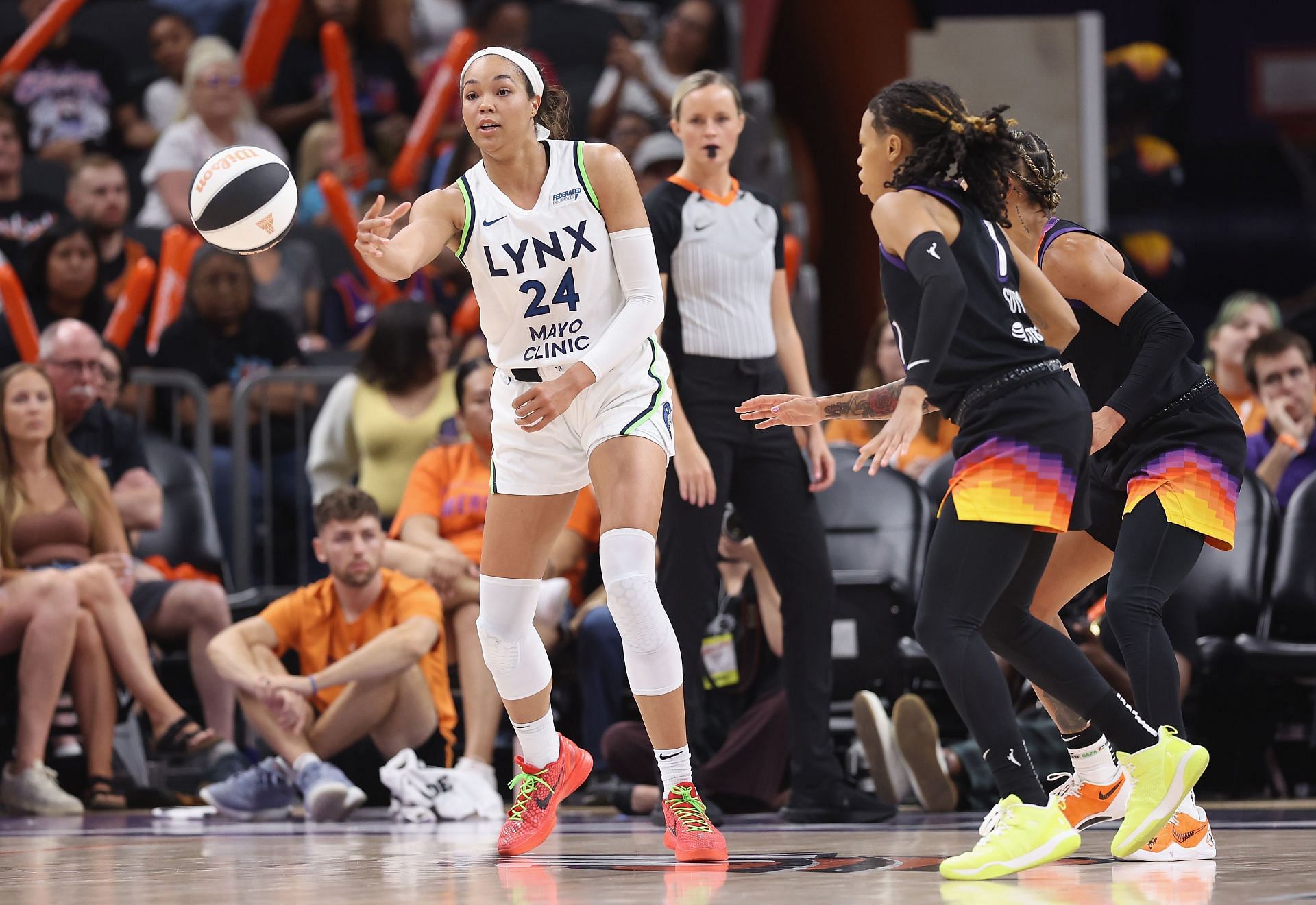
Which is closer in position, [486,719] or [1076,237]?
[1076,237]

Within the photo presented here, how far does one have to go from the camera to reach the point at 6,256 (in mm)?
9195

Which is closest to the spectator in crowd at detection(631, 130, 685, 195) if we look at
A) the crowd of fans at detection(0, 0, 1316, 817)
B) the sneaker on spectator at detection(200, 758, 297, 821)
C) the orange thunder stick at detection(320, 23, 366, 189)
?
the crowd of fans at detection(0, 0, 1316, 817)

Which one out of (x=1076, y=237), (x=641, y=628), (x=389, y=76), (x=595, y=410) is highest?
(x=389, y=76)

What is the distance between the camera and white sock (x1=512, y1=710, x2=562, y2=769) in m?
4.84

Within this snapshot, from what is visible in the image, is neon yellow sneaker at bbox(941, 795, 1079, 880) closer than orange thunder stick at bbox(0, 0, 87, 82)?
Yes

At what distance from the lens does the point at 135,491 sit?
7.43 meters

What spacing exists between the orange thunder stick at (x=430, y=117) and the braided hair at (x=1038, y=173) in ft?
19.7

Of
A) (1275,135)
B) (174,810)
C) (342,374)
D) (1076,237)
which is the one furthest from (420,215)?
(1275,135)

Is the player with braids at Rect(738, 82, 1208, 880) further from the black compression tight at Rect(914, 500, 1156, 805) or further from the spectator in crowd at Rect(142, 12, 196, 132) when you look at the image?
the spectator in crowd at Rect(142, 12, 196, 132)

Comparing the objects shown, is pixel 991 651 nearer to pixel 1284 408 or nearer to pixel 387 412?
pixel 1284 408

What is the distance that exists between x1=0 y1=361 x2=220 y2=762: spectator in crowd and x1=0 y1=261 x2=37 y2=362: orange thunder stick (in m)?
0.89

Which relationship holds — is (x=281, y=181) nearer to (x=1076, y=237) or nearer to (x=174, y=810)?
(x=1076, y=237)

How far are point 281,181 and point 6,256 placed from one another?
4823mm

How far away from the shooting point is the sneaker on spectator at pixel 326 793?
620 centimetres
